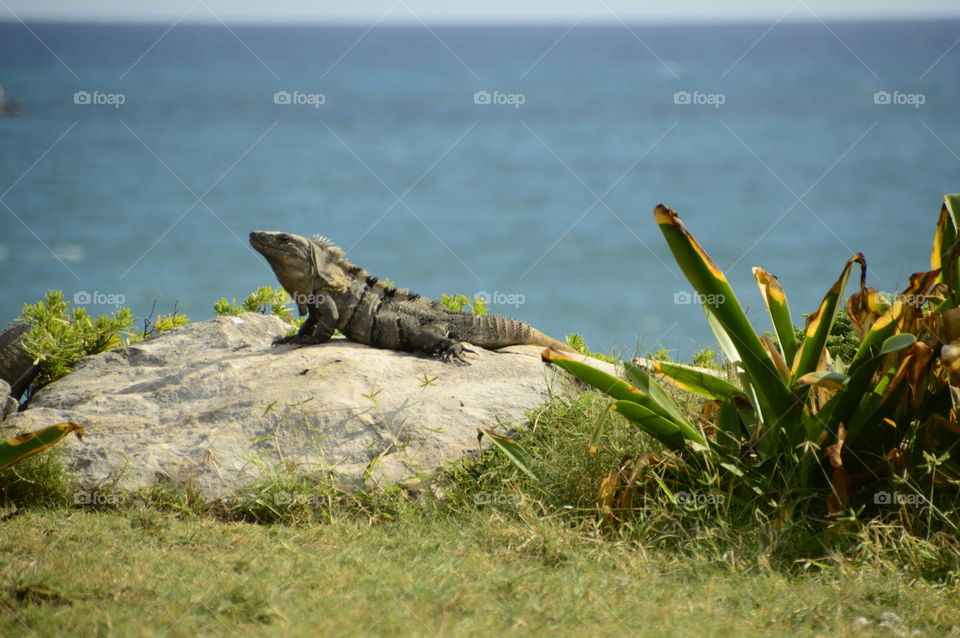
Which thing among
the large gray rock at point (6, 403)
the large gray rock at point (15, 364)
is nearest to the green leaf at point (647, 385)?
the large gray rock at point (6, 403)

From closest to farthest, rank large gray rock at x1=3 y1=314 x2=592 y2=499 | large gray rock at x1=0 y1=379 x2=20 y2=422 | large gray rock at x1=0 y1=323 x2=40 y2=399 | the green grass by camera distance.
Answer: the green grass < large gray rock at x1=3 y1=314 x2=592 y2=499 < large gray rock at x1=0 y1=379 x2=20 y2=422 < large gray rock at x1=0 y1=323 x2=40 y2=399

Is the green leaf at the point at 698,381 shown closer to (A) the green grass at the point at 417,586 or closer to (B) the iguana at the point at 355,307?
(A) the green grass at the point at 417,586

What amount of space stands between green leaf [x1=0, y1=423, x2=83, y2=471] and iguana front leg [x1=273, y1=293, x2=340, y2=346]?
1929 millimetres

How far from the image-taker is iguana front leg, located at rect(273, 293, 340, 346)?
19.1 feet

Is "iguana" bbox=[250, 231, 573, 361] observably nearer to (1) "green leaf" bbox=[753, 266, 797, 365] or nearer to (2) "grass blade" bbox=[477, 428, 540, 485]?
(2) "grass blade" bbox=[477, 428, 540, 485]

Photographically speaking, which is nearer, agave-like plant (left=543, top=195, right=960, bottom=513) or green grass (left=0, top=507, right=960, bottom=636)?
green grass (left=0, top=507, right=960, bottom=636)

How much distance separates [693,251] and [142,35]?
38212 millimetres

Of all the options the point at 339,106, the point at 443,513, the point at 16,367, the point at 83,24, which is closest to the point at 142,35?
the point at 83,24

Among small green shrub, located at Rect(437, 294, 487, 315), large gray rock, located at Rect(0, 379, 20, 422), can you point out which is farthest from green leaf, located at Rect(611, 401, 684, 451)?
large gray rock, located at Rect(0, 379, 20, 422)

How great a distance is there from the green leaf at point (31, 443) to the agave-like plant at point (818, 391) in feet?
7.42

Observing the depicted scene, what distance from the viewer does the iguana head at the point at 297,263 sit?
5.84 metres

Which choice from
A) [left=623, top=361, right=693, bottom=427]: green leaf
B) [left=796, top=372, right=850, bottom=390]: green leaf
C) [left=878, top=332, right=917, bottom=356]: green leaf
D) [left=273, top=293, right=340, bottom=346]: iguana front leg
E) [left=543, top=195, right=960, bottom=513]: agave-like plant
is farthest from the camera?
[left=273, top=293, right=340, bottom=346]: iguana front leg

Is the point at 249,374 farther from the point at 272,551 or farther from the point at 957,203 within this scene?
the point at 957,203

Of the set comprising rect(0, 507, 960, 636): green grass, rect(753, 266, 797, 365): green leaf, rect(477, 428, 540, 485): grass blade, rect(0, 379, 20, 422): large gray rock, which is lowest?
rect(0, 507, 960, 636): green grass
